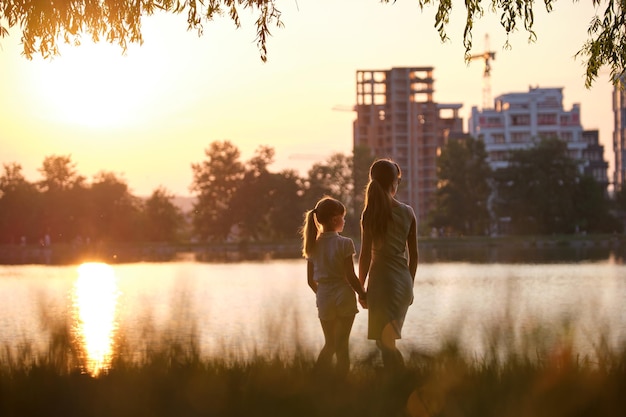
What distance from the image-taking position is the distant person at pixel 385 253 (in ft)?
23.2

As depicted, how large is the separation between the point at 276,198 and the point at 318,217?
298 ft

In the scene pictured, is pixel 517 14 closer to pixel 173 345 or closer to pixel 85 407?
pixel 173 345

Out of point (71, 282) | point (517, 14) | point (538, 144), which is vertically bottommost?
point (71, 282)

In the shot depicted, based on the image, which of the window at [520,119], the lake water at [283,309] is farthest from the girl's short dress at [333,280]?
the window at [520,119]

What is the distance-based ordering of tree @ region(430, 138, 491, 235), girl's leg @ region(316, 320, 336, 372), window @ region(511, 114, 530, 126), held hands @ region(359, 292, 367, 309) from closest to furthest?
girl's leg @ region(316, 320, 336, 372) < held hands @ region(359, 292, 367, 309) < tree @ region(430, 138, 491, 235) < window @ region(511, 114, 530, 126)

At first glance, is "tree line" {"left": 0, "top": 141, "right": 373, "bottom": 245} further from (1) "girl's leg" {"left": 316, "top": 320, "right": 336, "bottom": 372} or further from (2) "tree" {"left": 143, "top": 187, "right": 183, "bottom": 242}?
(1) "girl's leg" {"left": 316, "top": 320, "right": 336, "bottom": 372}

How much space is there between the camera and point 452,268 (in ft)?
172

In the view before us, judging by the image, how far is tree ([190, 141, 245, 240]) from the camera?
99.9 metres

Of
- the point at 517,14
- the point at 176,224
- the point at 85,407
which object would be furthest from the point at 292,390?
the point at 176,224

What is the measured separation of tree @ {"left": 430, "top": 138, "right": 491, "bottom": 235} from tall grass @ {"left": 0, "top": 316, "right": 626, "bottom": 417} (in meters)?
92.7


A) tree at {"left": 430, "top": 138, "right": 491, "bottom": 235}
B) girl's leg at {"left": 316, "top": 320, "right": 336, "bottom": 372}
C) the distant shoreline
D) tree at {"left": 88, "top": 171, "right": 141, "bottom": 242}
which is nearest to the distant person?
girl's leg at {"left": 316, "top": 320, "right": 336, "bottom": 372}

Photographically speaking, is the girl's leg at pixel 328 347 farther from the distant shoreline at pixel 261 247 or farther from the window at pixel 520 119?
the window at pixel 520 119

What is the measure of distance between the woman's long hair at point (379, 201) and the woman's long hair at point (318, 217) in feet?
1.06

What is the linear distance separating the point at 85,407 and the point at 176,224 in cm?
9515
